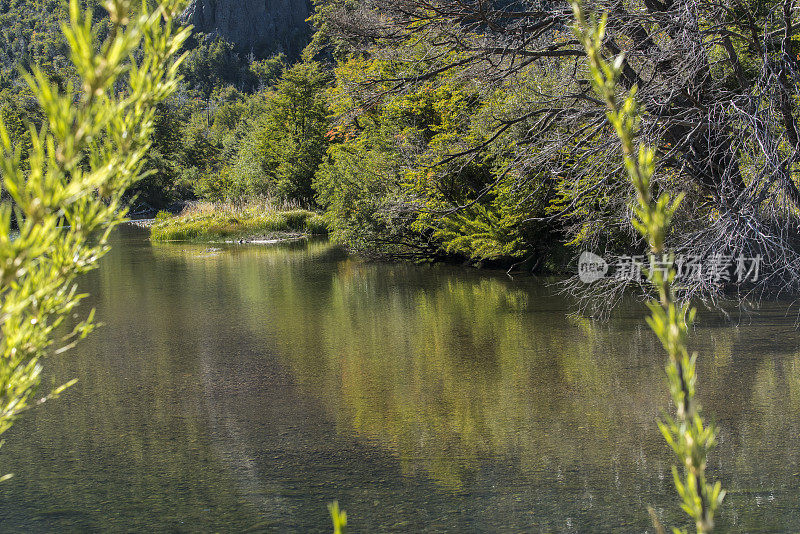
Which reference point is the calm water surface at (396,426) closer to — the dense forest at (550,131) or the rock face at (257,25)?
the dense forest at (550,131)

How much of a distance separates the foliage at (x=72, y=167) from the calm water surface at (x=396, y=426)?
110 inches

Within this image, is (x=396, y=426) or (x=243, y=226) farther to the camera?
(x=243, y=226)

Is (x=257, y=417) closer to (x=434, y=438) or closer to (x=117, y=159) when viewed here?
(x=434, y=438)

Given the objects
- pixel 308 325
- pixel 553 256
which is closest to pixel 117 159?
pixel 308 325

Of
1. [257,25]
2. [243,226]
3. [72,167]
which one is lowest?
[243,226]

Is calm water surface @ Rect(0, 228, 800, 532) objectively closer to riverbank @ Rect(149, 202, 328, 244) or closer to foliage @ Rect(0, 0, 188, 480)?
foliage @ Rect(0, 0, 188, 480)

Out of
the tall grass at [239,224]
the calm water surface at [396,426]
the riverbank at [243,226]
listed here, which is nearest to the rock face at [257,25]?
the tall grass at [239,224]

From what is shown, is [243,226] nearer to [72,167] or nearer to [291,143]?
[291,143]

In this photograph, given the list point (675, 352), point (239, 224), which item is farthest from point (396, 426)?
point (239, 224)

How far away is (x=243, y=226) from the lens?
25.4 m

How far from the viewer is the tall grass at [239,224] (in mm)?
24750

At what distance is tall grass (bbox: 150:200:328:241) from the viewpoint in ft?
81.2

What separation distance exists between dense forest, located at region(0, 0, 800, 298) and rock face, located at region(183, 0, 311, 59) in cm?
8043

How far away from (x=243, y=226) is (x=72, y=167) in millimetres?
24636
